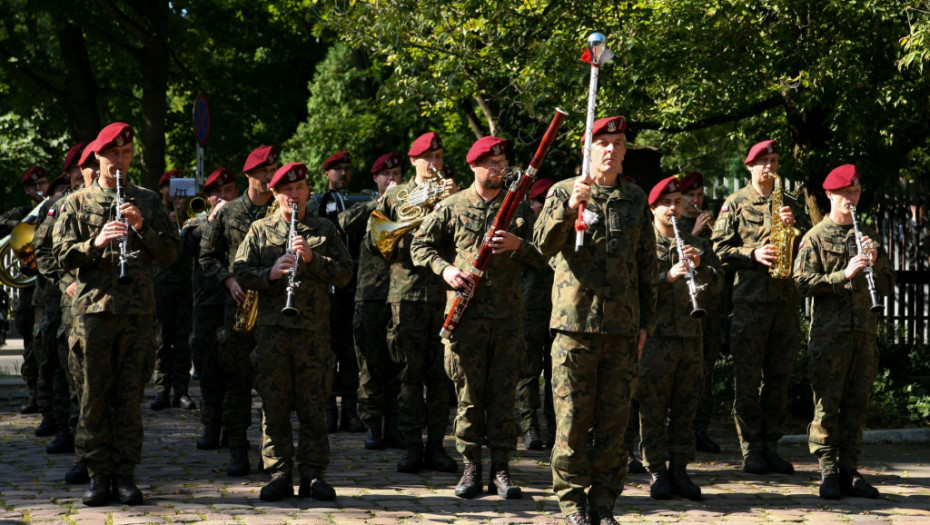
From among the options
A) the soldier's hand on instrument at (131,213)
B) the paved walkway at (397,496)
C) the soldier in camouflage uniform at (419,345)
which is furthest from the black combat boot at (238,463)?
the soldier's hand on instrument at (131,213)

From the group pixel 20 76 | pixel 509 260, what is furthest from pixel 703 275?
pixel 20 76

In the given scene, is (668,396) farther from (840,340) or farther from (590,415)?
(590,415)

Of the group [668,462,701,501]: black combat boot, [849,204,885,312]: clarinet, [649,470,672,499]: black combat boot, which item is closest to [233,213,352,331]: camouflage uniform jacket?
[649,470,672,499]: black combat boot

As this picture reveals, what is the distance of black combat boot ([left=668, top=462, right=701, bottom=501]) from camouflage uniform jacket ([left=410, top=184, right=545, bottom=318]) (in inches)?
61.1

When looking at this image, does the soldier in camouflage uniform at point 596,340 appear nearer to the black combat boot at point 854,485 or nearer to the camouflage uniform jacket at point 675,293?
the camouflage uniform jacket at point 675,293

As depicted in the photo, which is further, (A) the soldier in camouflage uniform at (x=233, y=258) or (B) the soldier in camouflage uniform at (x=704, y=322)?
(B) the soldier in camouflage uniform at (x=704, y=322)

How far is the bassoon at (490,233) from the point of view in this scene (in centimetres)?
718

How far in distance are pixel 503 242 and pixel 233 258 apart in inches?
107

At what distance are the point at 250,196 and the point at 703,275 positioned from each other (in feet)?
11.7

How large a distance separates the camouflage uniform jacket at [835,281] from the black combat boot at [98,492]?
498 cm

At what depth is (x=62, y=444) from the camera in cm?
976

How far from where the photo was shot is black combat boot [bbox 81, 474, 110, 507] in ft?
→ 24.8

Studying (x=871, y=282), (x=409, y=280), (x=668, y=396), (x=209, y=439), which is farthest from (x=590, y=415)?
(x=209, y=439)

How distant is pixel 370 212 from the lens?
32.4 feet
